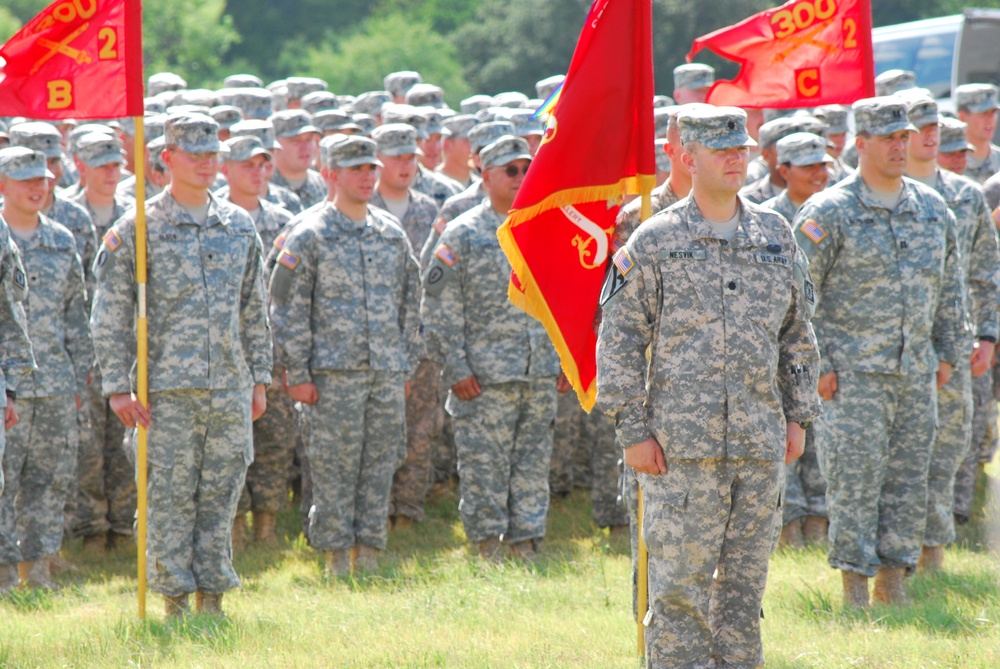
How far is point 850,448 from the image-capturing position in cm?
699

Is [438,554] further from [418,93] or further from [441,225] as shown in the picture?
[418,93]

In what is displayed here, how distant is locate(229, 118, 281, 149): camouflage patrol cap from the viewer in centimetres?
972

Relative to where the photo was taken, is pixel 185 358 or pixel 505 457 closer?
pixel 185 358

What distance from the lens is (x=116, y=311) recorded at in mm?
7090

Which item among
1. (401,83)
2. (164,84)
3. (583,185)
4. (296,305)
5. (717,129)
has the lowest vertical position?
(296,305)

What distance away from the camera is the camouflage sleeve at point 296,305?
323 inches

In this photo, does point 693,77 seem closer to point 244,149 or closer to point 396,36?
point 244,149

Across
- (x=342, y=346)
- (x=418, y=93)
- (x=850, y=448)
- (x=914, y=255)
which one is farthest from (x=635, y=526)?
(x=418, y=93)

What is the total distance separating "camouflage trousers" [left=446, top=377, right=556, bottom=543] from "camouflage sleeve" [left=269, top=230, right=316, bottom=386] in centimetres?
102

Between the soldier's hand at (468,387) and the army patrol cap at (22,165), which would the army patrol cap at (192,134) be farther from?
the soldier's hand at (468,387)

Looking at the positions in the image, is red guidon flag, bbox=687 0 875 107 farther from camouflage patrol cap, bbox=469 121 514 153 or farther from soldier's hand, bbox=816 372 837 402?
camouflage patrol cap, bbox=469 121 514 153

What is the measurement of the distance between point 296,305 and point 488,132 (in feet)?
7.36

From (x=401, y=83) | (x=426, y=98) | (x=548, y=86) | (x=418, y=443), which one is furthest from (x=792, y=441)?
(x=401, y=83)

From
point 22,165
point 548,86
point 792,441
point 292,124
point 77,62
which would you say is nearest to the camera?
point 792,441
